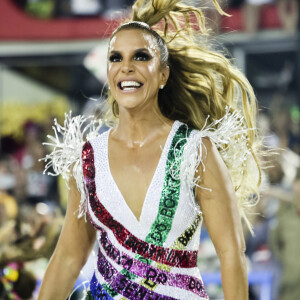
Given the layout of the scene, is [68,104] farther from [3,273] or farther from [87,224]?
[87,224]

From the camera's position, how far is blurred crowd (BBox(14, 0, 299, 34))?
689cm

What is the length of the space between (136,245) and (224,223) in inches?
12.0

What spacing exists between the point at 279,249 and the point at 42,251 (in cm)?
214

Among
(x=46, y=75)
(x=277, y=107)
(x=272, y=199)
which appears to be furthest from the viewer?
(x=46, y=75)

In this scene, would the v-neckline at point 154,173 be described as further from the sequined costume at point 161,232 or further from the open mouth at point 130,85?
the open mouth at point 130,85

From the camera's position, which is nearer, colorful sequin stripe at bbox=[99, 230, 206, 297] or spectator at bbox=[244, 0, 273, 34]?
colorful sequin stripe at bbox=[99, 230, 206, 297]

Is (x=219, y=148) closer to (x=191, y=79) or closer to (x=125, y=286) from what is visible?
(x=191, y=79)

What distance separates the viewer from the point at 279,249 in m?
5.09

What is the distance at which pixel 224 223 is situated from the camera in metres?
2.15

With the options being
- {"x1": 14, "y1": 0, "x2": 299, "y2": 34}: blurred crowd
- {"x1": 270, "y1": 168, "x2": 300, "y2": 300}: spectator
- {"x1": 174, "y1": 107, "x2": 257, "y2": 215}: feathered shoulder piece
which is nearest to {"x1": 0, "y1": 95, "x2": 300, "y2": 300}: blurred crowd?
{"x1": 270, "y1": 168, "x2": 300, "y2": 300}: spectator

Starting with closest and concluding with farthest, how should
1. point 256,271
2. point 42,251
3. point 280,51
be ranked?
point 42,251 → point 256,271 → point 280,51

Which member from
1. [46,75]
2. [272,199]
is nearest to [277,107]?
[272,199]

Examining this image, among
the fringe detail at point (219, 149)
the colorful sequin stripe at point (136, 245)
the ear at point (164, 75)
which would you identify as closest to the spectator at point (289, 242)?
the fringe detail at point (219, 149)

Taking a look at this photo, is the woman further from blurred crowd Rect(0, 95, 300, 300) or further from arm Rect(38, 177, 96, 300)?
blurred crowd Rect(0, 95, 300, 300)
